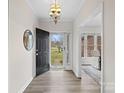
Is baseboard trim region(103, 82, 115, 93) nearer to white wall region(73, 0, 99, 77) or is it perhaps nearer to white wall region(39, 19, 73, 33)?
white wall region(73, 0, 99, 77)

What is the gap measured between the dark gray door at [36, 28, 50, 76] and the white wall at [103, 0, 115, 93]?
5.37m

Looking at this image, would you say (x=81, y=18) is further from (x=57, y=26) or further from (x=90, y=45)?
(x=90, y=45)

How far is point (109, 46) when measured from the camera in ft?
9.43

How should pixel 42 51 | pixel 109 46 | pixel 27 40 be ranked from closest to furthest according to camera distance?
1. pixel 109 46
2. pixel 27 40
3. pixel 42 51

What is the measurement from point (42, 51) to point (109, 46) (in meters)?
6.26

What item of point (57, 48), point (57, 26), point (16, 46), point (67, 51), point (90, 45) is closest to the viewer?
point (16, 46)

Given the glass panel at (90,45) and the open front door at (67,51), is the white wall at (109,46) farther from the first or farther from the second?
the glass panel at (90,45)

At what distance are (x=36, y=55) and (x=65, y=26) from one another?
285 cm

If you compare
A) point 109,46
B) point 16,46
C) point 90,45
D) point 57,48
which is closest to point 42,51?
point 57,48

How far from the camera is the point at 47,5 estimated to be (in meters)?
6.38

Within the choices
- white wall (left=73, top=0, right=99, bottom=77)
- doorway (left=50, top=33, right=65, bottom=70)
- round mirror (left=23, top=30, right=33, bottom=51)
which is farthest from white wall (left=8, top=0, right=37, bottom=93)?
doorway (left=50, top=33, right=65, bottom=70)

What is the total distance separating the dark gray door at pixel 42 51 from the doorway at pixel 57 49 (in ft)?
3.93
